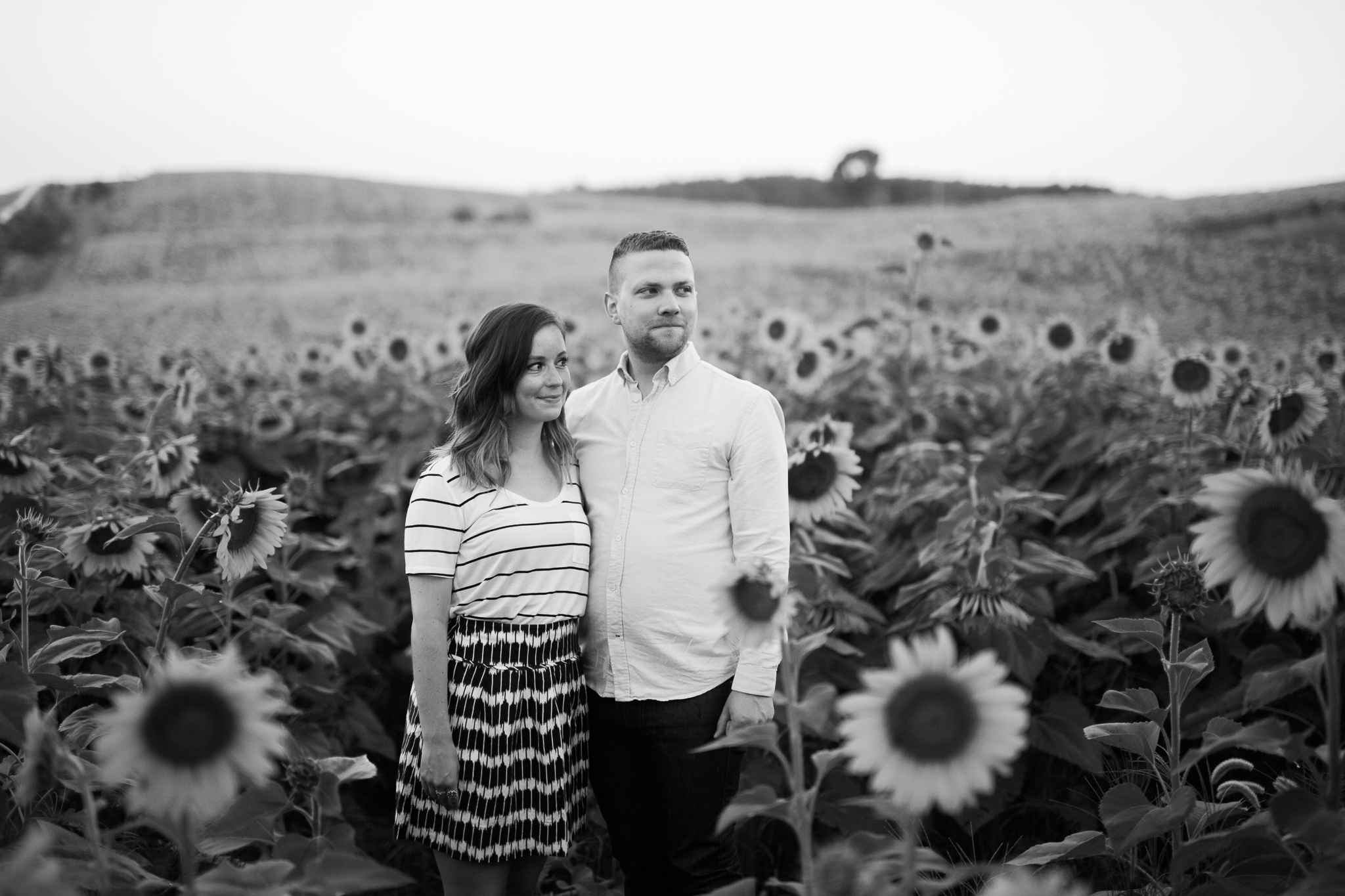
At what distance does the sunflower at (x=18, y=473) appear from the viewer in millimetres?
3314

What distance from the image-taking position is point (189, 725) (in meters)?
1.47

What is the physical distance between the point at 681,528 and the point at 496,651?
629 mm

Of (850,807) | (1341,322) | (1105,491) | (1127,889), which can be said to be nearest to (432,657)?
(850,807)

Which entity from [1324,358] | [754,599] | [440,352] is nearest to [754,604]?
[754,599]

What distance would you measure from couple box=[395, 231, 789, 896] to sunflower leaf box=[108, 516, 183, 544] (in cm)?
59

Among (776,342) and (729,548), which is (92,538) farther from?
(776,342)

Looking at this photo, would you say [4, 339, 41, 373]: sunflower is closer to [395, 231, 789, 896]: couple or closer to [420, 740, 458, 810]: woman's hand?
[395, 231, 789, 896]: couple

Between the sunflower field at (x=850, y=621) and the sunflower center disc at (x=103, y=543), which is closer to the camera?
the sunflower field at (x=850, y=621)

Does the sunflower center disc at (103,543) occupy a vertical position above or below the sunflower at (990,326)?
below

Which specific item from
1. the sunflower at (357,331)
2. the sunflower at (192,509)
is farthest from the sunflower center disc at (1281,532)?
the sunflower at (357,331)

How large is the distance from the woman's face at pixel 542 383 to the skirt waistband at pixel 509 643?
62cm

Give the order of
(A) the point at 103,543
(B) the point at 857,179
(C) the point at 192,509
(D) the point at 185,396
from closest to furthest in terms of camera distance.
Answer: (A) the point at 103,543, (C) the point at 192,509, (D) the point at 185,396, (B) the point at 857,179

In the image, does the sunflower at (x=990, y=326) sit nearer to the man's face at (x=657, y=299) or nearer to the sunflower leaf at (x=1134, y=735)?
the man's face at (x=657, y=299)

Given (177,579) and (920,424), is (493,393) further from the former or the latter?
(920,424)
